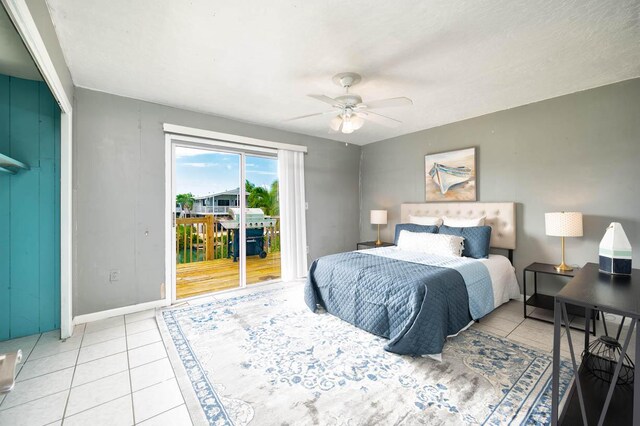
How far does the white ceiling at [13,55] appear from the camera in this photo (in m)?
1.88

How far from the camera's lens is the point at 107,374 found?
195 centimetres

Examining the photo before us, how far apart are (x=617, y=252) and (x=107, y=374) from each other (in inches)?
138

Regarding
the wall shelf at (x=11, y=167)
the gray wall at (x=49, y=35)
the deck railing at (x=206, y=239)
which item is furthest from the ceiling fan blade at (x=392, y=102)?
the wall shelf at (x=11, y=167)

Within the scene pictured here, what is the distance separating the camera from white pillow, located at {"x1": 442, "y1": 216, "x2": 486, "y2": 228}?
3520 mm

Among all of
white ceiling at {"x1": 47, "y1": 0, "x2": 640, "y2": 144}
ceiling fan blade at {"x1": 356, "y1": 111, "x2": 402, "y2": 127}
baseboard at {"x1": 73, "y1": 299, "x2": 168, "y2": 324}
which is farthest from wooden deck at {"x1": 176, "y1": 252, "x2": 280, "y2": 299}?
ceiling fan blade at {"x1": 356, "y1": 111, "x2": 402, "y2": 127}

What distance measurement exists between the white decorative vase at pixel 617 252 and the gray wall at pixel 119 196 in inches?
159

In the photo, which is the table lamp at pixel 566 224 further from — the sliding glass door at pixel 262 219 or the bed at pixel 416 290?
the sliding glass door at pixel 262 219

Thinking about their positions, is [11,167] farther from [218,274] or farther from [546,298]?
[546,298]

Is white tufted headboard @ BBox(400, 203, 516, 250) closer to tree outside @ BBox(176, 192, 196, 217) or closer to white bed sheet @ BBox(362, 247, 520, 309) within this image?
white bed sheet @ BBox(362, 247, 520, 309)

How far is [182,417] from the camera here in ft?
5.06

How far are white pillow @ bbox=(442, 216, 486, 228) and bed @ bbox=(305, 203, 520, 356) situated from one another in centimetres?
18

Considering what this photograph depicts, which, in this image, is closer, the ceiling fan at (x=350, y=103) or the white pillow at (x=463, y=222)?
the ceiling fan at (x=350, y=103)

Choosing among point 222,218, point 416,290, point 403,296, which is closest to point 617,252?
point 416,290

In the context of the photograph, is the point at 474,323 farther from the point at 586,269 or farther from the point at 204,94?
the point at 204,94
